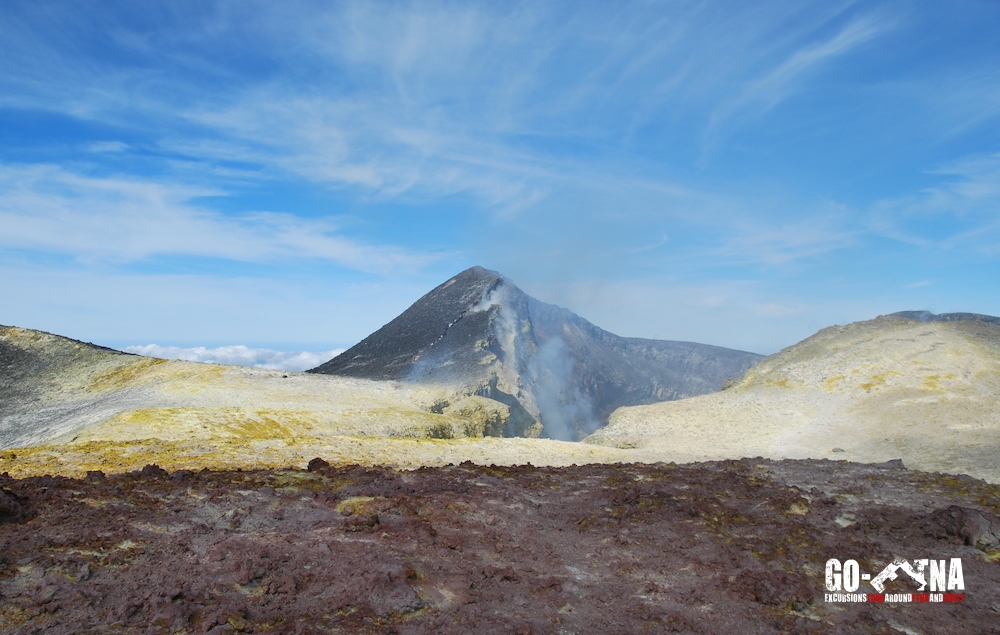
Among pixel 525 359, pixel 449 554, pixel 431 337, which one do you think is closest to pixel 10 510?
pixel 449 554

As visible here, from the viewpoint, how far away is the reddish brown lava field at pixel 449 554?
22.9 feet

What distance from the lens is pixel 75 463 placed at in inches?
579

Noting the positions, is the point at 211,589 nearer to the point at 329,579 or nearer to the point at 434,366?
the point at 329,579

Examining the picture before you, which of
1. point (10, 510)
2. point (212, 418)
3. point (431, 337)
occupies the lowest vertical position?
point (10, 510)

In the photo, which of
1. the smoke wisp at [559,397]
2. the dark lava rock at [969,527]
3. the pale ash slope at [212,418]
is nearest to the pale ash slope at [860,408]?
the pale ash slope at [212,418]

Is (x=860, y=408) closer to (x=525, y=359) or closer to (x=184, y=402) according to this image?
(x=525, y=359)

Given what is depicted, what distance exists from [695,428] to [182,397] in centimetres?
2184

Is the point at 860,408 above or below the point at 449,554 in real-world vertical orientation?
above

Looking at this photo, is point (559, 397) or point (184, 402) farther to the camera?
point (559, 397)

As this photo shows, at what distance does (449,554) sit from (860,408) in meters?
26.1

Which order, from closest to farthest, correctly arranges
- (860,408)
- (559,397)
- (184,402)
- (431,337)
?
(184,402) < (860,408) < (431,337) < (559,397)

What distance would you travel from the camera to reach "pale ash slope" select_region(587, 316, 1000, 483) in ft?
76.3

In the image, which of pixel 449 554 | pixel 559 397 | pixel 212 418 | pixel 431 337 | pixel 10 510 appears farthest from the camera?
pixel 559 397

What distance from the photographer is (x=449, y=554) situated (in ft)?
30.2
